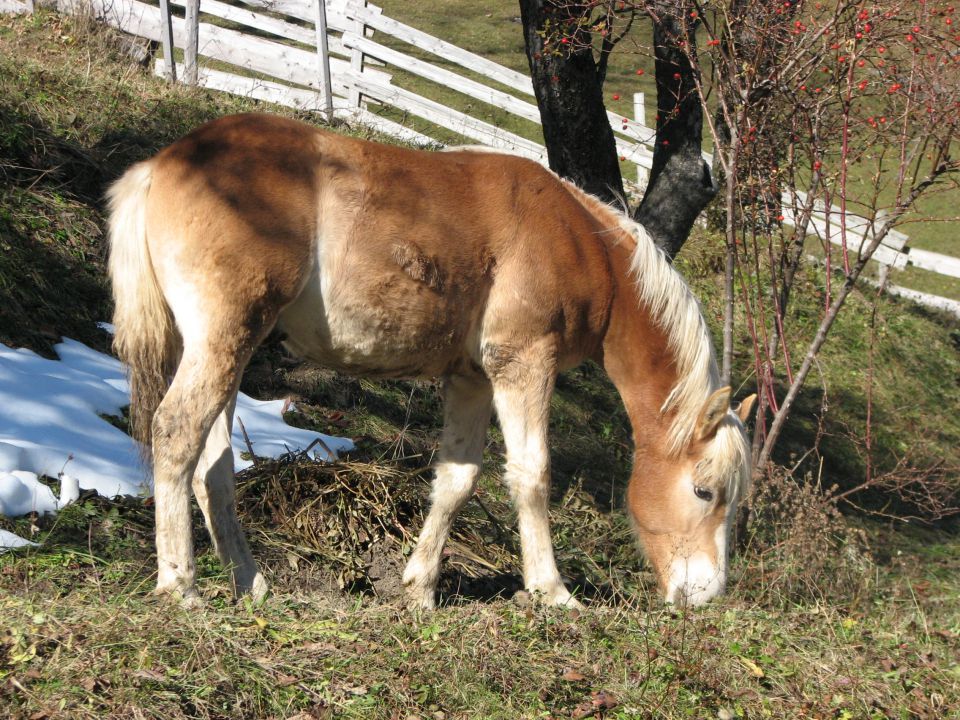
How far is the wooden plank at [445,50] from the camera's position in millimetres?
13562

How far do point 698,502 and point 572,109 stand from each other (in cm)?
350

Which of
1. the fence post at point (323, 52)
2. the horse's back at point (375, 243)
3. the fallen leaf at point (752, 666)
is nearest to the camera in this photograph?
the fallen leaf at point (752, 666)

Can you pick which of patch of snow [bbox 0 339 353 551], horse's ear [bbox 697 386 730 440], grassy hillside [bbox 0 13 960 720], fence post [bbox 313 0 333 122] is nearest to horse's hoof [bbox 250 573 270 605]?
grassy hillside [bbox 0 13 960 720]

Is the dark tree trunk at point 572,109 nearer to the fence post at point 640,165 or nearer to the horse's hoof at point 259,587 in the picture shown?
the horse's hoof at point 259,587

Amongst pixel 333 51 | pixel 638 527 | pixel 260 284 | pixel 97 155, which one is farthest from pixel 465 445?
pixel 333 51

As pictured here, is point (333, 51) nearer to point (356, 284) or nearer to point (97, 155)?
point (97, 155)

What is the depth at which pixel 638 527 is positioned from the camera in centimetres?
517

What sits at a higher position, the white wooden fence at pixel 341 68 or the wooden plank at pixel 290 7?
the wooden plank at pixel 290 7

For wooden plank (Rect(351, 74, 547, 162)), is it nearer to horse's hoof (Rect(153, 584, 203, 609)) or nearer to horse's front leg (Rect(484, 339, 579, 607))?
horse's front leg (Rect(484, 339, 579, 607))

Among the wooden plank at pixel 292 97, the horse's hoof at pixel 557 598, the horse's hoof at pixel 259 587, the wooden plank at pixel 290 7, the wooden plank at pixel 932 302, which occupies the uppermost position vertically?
the wooden plank at pixel 290 7

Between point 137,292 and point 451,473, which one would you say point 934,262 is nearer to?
point 451,473

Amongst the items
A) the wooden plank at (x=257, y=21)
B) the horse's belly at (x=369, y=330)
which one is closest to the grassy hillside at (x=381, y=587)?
the horse's belly at (x=369, y=330)

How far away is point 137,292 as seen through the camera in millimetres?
4289

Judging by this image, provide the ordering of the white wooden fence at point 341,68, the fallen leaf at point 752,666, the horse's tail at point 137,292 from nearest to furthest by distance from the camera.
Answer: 1. the fallen leaf at point 752,666
2. the horse's tail at point 137,292
3. the white wooden fence at point 341,68
